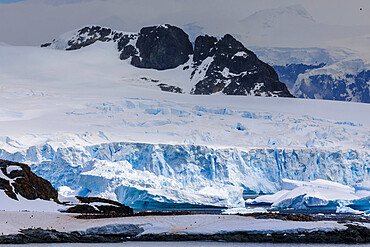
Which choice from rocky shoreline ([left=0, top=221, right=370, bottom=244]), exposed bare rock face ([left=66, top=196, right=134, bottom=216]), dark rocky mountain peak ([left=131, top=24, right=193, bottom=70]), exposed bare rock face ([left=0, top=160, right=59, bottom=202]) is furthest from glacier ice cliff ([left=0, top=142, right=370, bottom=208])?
dark rocky mountain peak ([left=131, top=24, right=193, bottom=70])

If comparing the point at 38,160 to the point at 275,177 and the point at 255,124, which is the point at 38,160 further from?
the point at 255,124

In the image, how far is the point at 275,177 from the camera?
60.8m

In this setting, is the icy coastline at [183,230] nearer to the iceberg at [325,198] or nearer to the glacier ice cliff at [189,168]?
the iceberg at [325,198]

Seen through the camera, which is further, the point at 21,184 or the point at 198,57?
the point at 198,57

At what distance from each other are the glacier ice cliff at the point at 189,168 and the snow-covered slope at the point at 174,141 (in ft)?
0.29

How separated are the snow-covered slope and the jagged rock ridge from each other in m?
33.4

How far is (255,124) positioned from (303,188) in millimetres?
27259

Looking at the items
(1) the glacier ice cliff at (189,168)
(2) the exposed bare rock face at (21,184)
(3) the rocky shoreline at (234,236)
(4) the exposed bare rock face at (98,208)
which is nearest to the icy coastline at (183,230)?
(3) the rocky shoreline at (234,236)

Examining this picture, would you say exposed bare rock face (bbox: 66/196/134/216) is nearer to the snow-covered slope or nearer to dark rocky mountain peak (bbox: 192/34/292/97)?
the snow-covered slope

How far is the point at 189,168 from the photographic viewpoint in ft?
188

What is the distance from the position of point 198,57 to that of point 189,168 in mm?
87264

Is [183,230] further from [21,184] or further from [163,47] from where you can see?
[163,47]

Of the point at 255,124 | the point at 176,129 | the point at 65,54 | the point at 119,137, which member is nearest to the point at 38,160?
the point at 119,137

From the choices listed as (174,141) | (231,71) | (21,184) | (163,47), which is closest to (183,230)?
(21,184)
